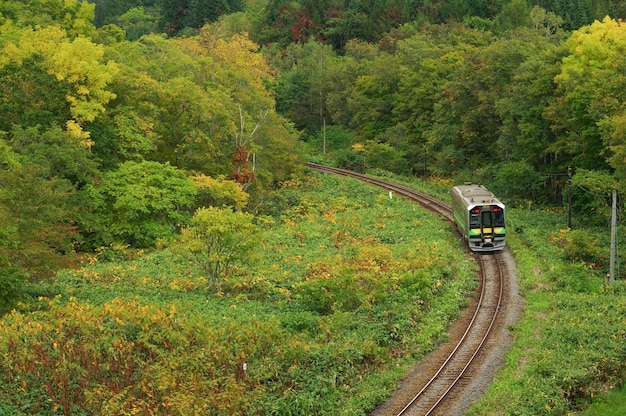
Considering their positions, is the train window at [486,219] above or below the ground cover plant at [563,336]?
above

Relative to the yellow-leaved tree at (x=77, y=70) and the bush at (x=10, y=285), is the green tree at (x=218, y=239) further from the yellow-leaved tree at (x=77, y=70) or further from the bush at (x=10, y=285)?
the yellow-leaved tree at (x=77, y=70)

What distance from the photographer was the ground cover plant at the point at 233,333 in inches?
813

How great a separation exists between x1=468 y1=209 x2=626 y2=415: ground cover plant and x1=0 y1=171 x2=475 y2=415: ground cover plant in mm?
2972

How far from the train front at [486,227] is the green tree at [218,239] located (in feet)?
37.5

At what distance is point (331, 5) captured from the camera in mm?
114938

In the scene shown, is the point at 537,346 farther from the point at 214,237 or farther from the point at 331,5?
the point at 331,5

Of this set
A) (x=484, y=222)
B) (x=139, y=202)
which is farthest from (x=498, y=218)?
(x=139, y=202)

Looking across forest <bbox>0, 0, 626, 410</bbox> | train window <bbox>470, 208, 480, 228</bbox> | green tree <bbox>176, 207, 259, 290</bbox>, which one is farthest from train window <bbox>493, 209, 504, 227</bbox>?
green tree <bbox>176, 207, 259, 290</bbox>

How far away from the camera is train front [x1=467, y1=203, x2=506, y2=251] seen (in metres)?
35.4

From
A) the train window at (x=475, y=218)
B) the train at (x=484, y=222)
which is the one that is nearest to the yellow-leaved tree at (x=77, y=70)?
the train at (x=484, y=222)

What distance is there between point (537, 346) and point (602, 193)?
65.1 ft

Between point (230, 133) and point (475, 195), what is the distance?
19215mm

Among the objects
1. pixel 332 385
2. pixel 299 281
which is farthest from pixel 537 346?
pixel 299 281

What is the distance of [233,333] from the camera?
2352cm
